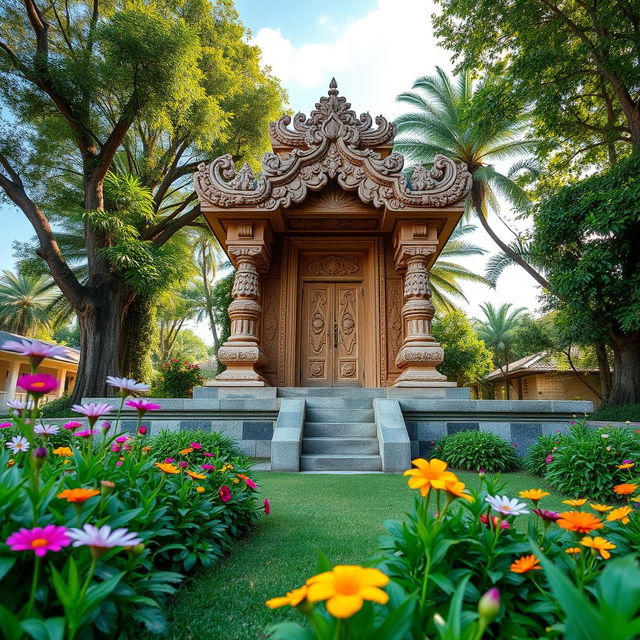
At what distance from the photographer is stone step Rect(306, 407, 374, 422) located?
7434 millimetres

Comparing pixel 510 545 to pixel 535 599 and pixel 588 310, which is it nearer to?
pixel 535 599

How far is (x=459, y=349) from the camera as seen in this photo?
855 inches

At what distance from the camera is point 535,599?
Result: 57.3 inches


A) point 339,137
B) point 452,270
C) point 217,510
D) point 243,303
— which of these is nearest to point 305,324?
point 243,303

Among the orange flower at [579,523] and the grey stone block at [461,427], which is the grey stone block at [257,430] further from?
the orange flower at [579,523]

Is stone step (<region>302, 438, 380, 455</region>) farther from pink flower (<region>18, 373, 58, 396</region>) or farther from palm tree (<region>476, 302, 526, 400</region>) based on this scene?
palm tree (<region>476, 302, 526, 400</region>)

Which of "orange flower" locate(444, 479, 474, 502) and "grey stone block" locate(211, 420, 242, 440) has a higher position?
"orange flower" locate(444, 479, 474, 502)

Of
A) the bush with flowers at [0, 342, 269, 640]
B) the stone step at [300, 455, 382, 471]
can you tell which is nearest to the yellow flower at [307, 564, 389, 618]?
the bush with flowers at [0, 342, 269, 640]

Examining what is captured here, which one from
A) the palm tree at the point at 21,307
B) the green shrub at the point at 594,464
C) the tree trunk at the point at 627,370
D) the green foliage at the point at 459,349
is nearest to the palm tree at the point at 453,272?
the green foliage at the point at 459,349

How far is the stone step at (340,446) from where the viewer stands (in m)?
6.58

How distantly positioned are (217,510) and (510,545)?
159 centimetres

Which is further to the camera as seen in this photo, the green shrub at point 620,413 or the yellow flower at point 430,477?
the green shrub at point 620,413

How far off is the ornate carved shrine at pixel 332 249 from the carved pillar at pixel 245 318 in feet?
0.08

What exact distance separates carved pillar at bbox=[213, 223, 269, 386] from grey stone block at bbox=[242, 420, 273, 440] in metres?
0.93
